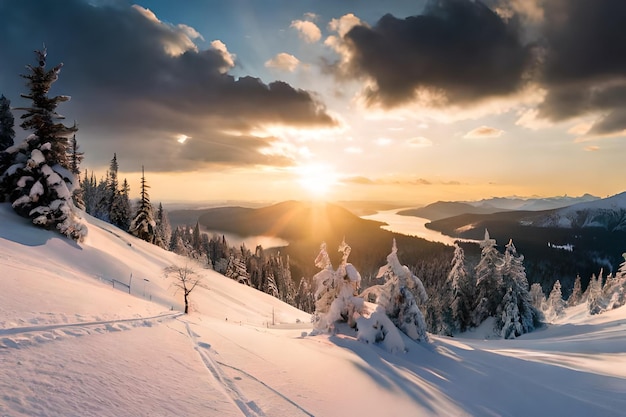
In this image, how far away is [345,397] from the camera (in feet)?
30.3

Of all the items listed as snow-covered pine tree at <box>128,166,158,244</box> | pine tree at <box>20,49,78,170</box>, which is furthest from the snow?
snow-covered pine tree at <box>128,166,158,244</box>

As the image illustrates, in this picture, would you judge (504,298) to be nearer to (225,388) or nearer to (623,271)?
(623,271)

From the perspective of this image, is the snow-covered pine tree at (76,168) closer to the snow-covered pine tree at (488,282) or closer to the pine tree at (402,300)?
the pine tree at (402,300)

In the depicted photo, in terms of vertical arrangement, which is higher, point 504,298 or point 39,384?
point 39,384

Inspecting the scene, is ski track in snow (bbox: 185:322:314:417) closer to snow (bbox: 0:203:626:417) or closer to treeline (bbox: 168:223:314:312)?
snow (bbox: 0:203:626:417)

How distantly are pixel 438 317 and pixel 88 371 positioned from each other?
175 feet

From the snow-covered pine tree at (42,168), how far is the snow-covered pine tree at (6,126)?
13347 millimetres

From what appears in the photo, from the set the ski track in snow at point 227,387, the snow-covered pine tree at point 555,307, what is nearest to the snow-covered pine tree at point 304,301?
the snow-covered pine tree at point 555,307

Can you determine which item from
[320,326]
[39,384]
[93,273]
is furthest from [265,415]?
[93,273]

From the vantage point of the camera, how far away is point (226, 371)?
8.53 metres

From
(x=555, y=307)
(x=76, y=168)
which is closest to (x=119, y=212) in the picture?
(x=76, y=168)

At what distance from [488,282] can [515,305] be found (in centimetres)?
490

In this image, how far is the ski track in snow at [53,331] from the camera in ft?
21.5

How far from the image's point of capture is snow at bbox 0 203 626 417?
5750 millimetres
